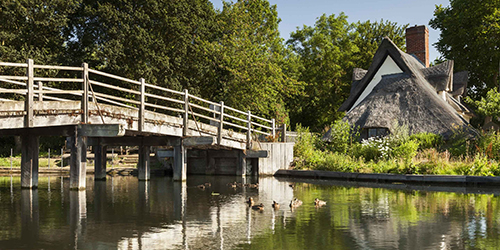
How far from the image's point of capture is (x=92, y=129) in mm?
16578

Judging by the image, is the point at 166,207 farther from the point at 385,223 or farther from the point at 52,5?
the point at 52,5

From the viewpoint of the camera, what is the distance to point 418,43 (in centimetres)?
4141

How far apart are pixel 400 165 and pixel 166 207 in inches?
462

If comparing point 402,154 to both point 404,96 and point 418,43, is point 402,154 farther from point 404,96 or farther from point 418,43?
point 418,43

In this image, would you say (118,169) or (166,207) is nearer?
(166,207)

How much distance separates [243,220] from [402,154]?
14339 millimetres

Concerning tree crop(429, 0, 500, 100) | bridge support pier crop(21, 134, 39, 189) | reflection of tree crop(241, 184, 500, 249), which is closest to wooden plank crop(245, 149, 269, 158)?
reflection of tree crop(241, 184, 500, 249)

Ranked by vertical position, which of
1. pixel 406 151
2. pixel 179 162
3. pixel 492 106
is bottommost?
pixel 179 162

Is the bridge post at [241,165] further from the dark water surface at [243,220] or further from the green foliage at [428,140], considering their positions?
the green foliage at [428,140]

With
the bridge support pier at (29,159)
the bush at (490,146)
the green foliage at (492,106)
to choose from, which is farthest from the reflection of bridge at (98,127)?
the green foliage at (492,106)

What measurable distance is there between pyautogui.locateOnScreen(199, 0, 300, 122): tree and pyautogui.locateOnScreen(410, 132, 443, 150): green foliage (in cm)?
1246

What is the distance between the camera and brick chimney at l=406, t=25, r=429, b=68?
1615 inches

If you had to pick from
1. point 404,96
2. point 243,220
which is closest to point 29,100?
point 243,220

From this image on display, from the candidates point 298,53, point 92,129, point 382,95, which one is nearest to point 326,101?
point 298,53
